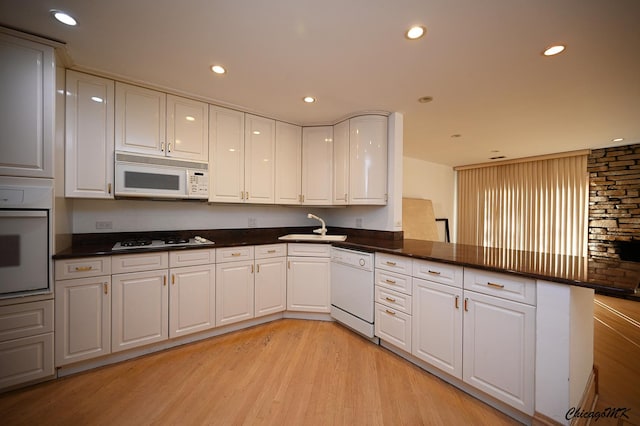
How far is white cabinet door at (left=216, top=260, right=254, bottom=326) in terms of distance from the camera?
2.46 meters

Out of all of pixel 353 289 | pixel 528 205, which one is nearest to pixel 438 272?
pixel 353 289

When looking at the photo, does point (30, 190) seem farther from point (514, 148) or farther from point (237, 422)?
point (514, 148)

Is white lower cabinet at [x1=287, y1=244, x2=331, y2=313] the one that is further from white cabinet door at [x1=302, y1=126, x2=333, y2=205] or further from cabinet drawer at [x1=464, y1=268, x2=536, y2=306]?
cabinet drawer at [x1=464, y1=268, x2=536, y2=306]

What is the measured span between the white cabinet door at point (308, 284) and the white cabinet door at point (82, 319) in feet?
5.23

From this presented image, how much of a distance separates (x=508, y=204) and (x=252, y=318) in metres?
5.26

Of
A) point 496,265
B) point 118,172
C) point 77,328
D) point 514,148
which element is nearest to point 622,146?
point 514,148

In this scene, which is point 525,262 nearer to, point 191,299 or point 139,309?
point 191,299

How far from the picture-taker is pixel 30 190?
1697 millimetres

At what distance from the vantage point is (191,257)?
90.6 inches

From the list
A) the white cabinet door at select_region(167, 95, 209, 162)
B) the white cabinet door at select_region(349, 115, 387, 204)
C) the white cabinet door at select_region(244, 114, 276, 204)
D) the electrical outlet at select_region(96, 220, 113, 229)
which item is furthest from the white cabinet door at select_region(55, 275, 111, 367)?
the white cabinet door at select_region(349, 115, 387, 204)

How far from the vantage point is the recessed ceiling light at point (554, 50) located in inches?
65.6

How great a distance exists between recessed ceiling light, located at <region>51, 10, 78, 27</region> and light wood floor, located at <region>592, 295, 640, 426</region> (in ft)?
12.9

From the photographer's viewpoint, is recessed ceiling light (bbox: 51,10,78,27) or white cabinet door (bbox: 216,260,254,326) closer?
recessed ceiling light (bbox: 51,10,78,27)

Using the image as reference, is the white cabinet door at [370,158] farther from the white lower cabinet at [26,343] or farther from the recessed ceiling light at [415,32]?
the white lower cabinet at [26,343]
